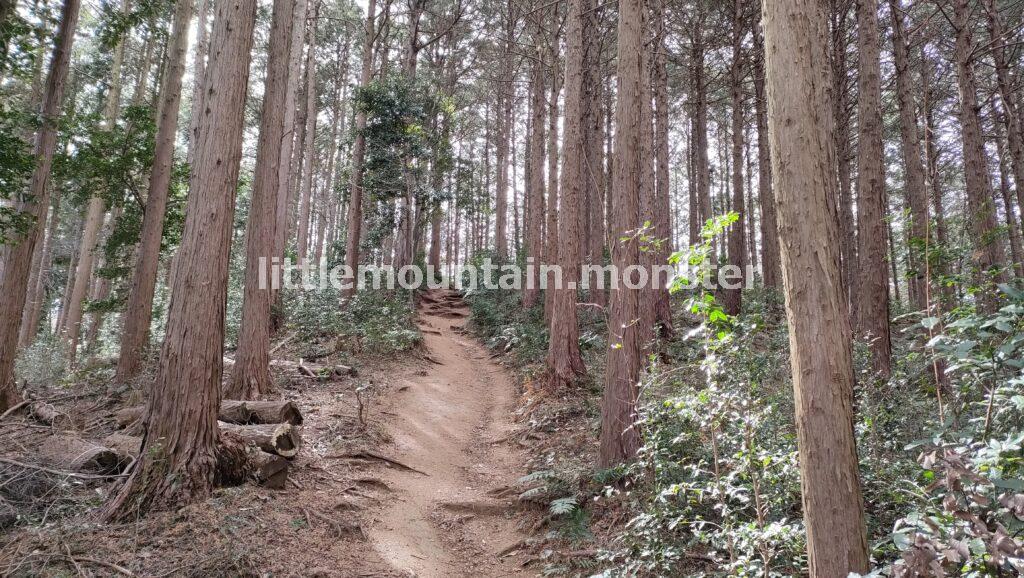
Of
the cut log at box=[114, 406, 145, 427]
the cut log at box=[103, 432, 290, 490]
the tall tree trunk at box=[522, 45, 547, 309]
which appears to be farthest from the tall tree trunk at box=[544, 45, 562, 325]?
the cut log at box=[114, 406, 145, 427]

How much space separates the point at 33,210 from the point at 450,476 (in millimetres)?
7177

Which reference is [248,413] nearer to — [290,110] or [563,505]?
[563,505]

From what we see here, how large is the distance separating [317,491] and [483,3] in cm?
1819

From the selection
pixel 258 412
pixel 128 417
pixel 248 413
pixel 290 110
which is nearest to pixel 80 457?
pixel 128 417

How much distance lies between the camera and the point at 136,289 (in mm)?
8625

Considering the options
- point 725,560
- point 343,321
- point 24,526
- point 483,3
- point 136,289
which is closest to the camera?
point 725,560

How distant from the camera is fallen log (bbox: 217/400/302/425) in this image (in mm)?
5802

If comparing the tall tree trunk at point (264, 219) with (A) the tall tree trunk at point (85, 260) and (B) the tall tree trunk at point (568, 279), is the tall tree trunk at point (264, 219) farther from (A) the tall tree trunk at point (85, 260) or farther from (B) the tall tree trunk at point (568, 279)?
(A) the tall tree trunk at point (85, 260)

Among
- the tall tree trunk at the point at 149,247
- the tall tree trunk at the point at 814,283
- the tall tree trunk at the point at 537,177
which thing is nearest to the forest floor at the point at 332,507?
the tall tree trunk at the point at 149,247

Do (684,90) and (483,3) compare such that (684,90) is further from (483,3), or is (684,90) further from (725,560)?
A: (725,560)

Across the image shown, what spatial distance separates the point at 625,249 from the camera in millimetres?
5363

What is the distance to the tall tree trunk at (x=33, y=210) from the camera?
688cm

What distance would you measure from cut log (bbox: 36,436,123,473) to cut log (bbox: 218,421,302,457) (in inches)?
38.0

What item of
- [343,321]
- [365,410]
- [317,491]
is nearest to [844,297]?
[317,491]
